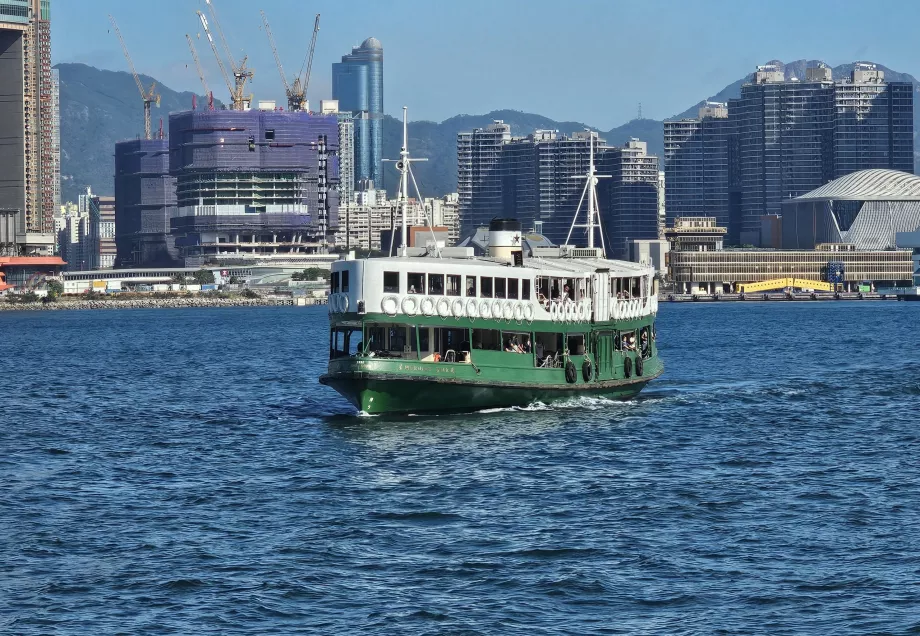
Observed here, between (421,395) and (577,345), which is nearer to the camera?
(421,395)

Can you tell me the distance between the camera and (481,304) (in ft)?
193

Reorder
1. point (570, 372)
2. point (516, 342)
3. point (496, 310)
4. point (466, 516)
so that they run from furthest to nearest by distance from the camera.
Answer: point (570, 372)
point (516, 342)
point (496, 310)
point (466, 516)

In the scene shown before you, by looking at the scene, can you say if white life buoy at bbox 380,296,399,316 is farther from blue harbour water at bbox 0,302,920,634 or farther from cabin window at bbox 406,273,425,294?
blue harbour water at bbox 0,302,920,634

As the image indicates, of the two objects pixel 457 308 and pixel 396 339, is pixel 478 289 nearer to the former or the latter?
pixel 457 308

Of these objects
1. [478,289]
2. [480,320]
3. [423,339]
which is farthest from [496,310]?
[423,339]

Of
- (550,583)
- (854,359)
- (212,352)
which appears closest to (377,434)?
Result: (550,583)

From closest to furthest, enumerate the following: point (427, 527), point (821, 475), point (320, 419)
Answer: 1. point (427, 527)
2. point (821, 475)
3. point (320, 419)

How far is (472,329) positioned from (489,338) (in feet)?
3.99

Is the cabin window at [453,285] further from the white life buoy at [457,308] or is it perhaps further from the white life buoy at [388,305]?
the white life buoy at [388,305]

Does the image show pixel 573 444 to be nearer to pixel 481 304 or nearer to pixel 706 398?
A: pixel 481 304

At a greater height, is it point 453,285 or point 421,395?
point 453,285

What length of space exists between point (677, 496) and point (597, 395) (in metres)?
21.5

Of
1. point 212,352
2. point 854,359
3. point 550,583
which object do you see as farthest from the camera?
point 212,352

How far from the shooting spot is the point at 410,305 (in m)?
57.1
